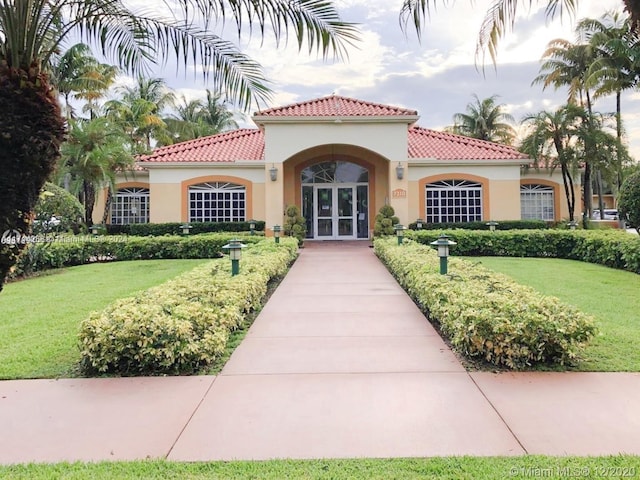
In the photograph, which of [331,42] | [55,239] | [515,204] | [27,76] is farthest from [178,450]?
[515,204]

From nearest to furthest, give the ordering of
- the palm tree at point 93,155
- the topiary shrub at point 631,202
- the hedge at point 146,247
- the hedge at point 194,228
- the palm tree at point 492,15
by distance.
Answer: the palm tree at point 492,15
the topiary shrub at point 631,202
the hedge at point 146,247
the palm tree at point 93,155
the hedge at point 194,228

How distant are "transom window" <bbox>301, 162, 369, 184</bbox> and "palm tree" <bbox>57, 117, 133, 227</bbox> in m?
8.14

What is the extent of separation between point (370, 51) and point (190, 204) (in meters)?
18.1

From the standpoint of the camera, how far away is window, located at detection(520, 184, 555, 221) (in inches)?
914

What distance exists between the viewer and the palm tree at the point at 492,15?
14.4 ft

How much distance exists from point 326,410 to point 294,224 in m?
15.0

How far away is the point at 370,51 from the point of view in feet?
16.5

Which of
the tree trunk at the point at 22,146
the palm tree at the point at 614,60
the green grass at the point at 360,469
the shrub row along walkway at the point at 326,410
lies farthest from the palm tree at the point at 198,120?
the green grass at the point at 360,469

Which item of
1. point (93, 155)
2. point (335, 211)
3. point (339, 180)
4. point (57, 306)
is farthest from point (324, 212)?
point (57, 306)

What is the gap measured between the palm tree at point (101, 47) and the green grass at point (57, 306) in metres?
2.46

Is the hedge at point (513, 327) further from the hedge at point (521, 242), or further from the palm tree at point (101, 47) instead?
the hedge at point (521, 242)

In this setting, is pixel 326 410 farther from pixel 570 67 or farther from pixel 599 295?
pixel 570 67

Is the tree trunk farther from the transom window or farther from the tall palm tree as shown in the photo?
the tall palm tree

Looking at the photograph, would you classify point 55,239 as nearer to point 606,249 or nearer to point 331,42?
point 331,42
